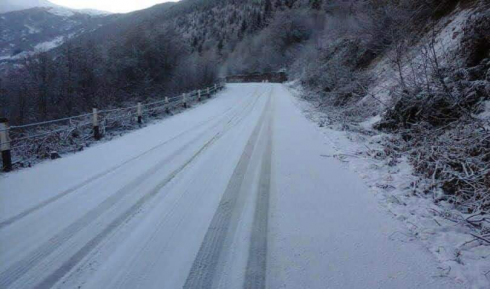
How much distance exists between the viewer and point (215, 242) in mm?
3143

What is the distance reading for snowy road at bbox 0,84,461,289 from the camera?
262 cm

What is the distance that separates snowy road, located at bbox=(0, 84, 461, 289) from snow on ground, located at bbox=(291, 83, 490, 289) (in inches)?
5.3

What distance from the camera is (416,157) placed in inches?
209

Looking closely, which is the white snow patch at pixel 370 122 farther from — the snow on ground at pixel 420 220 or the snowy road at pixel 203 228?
the snowy road at pixel 203 228

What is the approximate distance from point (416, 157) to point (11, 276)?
588cm

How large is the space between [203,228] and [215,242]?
331 millimetres

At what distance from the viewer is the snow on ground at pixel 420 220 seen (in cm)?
269

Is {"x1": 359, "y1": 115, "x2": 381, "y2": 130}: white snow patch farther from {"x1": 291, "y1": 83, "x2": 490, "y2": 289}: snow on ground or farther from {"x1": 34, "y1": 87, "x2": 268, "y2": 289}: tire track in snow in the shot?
{"x1": 34, "y1": 87, "x2": 268, "y2": 289}: tire track in snow

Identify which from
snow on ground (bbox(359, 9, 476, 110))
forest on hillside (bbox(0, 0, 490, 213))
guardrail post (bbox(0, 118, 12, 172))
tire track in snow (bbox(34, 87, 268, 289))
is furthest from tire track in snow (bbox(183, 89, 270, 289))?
snow on ground (bbox(359, 9, 476, 110))

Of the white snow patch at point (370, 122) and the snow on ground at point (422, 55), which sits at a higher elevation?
the snow on ground at point (422, 55)

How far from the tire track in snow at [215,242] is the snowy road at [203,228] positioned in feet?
0.04

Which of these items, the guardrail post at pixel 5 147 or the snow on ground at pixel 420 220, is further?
the guardrail post at pixel 5 147

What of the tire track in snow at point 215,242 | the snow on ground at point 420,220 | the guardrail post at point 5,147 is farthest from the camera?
the guardrail post at point 5,147

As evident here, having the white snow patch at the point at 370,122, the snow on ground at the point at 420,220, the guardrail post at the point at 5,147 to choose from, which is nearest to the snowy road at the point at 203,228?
the snow on ground at the point at 420,220
